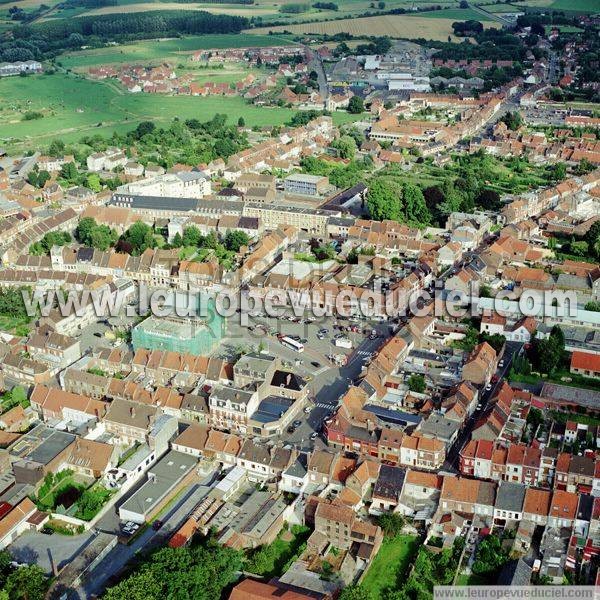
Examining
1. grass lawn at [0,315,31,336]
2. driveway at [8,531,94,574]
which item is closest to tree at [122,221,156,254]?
grass lawn at [0,315,31,336]

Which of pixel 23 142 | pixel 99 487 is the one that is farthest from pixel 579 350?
pixel 23 142

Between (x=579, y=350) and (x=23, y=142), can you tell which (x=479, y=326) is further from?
(x=23, y=142)

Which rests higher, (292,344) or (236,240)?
(236,240)

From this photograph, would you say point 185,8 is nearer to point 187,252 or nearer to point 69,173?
point 69,173

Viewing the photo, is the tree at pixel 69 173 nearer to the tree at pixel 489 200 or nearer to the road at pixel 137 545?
the tree at pixel 489 200

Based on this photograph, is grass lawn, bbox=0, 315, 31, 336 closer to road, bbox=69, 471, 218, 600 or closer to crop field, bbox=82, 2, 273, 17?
road, bbox=69, 471, 218, 600

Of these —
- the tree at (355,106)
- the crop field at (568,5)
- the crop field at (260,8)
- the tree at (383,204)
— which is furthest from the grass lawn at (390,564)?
the crop field at (568,5)

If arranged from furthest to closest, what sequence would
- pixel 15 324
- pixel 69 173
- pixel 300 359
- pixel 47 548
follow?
pixel 69 173 < pixel 15 324 < pixel 300 359 < pixel 47 548

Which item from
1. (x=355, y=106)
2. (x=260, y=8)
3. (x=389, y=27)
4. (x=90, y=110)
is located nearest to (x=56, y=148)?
(x=90, y=110)
